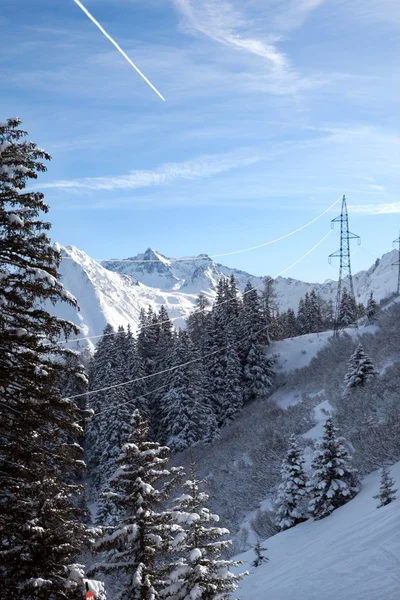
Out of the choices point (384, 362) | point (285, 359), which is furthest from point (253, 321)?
point (384, 362)

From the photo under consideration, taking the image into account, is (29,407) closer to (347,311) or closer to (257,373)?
(257,373)

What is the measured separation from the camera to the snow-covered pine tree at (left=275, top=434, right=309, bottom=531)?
2094 cm

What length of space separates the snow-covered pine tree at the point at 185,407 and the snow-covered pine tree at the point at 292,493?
72.6ft

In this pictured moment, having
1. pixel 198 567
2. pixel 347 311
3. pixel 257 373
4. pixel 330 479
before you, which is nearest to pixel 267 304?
pixel 347 311

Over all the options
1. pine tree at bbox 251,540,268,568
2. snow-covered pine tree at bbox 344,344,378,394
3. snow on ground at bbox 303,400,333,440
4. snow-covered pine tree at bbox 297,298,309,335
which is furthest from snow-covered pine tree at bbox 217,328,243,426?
snow-covered pine tree at bbox 297,298,309,335

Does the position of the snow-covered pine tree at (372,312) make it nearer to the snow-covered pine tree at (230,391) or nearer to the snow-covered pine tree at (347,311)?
the snow-covered pine tree at (347,311)

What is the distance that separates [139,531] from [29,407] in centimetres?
466

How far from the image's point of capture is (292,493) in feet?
69.2

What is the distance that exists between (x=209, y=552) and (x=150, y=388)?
4020 cm

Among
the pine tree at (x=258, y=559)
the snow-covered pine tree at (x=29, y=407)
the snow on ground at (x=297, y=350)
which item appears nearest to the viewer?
the snow-covered pine tree at (x=29, y=407)

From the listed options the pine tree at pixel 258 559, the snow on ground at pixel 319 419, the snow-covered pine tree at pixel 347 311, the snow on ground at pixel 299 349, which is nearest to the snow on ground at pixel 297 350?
the snow on ground at pixel 299 349

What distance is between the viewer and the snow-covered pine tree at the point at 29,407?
8469 mm

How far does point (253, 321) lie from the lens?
51031mm

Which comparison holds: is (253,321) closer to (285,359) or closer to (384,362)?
Result: (285,359)
